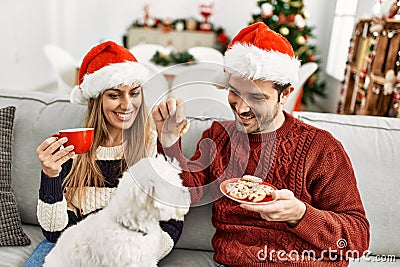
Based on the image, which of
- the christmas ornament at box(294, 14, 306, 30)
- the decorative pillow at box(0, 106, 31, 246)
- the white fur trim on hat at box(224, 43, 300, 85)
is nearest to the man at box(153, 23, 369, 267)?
the white fur trim on hat at box(224, 43, 300, 85)

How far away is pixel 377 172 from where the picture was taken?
1.36m

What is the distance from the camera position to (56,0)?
558cm

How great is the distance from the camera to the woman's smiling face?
103 centimetres

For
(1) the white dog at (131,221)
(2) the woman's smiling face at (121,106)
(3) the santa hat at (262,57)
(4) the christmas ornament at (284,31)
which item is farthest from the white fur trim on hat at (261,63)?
(4) the christmas ornament at (284,31)

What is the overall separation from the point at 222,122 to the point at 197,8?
499cm

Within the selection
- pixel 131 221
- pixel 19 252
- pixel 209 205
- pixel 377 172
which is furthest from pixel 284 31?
pixel 131 221

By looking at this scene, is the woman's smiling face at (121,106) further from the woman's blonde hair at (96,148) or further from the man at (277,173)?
the man at (277,173)

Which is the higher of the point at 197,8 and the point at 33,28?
the point at 197,8

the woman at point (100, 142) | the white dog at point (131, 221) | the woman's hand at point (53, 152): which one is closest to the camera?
the white dog at point (131, 221)

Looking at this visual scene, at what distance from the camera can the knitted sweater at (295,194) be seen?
1114 millimetres

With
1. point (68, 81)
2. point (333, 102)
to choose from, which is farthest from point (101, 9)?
point (333, 102)

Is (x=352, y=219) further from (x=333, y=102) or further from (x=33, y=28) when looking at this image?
(x=33, y=28)

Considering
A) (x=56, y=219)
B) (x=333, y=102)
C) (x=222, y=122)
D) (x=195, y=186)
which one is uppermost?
(x=222, y=122)

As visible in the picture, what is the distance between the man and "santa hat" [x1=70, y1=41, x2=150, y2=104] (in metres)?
0.21
